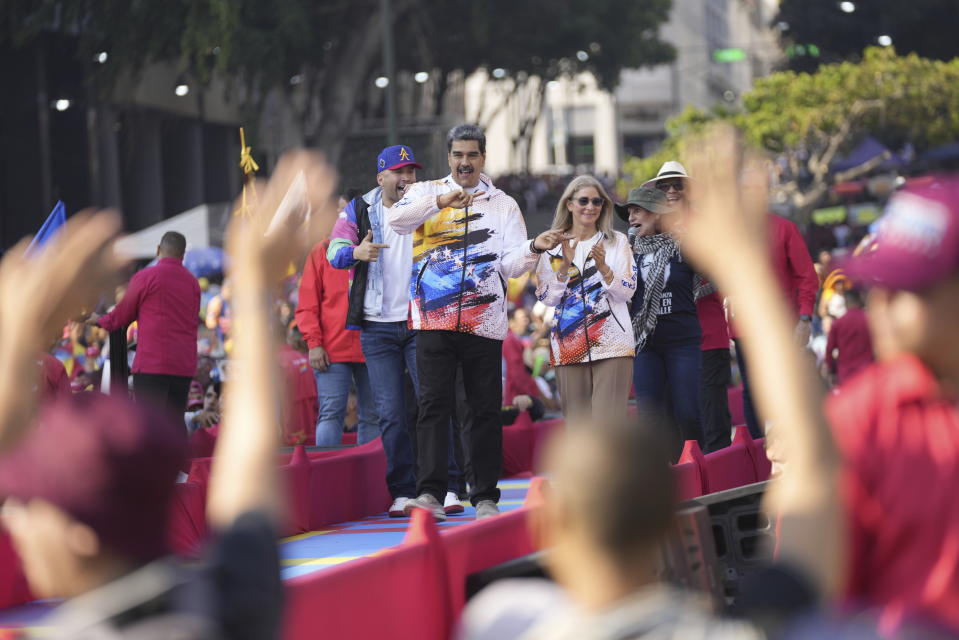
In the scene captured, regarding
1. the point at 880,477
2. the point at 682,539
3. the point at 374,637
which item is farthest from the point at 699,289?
the point at 880,477

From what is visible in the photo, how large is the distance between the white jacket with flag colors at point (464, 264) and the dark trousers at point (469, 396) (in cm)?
10

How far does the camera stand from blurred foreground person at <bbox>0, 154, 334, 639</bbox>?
2.45m

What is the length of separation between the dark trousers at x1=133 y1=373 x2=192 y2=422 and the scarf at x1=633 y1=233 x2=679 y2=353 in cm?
319

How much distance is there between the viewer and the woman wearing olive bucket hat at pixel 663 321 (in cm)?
911

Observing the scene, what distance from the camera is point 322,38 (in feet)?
113

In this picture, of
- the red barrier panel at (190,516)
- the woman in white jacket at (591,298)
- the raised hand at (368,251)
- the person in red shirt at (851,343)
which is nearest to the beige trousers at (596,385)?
the woman in white jacket at (591,298)

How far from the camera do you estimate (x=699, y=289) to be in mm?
9742

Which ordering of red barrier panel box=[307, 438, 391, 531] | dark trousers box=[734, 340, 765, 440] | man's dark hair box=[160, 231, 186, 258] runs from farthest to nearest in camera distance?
man's dark hair box=[160, 231, 186, 258] → dark trousers box=[734, 340, 765, 440] → red barrier panel box=[307, 438, 391, 531]

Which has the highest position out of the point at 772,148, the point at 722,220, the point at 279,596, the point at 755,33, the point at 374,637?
the point at 755,33

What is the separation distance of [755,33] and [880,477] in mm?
142960

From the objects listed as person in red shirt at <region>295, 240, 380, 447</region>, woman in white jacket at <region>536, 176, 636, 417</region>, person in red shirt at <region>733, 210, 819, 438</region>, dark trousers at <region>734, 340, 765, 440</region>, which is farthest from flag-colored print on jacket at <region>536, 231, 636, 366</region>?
person in red shirt at <region>295, 240, 380, 447</region>

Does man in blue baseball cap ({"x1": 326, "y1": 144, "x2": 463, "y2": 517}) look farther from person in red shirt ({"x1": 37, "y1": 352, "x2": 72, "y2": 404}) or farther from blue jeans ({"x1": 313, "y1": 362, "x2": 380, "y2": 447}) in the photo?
person in red shirt ({"x1": 37, "y1": 352, "x2": 72, "y2": 404})

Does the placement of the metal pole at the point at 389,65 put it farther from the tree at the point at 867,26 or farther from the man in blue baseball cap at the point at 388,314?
the tree at the point at 867,26

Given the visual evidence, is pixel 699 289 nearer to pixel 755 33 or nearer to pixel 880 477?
pixel 880 477
